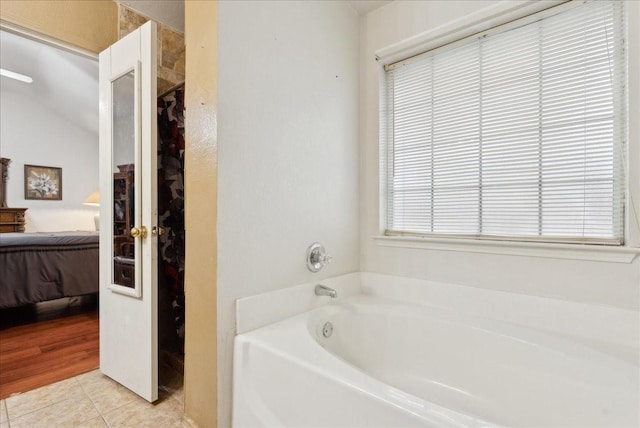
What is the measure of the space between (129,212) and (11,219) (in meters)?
5.05

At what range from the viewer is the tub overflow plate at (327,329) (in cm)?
156

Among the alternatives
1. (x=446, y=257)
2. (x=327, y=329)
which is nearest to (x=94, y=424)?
(x=327, y=329)

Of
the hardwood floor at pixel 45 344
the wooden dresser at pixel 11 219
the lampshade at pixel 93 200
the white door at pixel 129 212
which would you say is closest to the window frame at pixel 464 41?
the white door at pixel 129 212

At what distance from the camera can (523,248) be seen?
144 centimetres

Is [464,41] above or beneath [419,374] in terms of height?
above

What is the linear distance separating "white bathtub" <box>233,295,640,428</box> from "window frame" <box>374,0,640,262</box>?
0.36 meters

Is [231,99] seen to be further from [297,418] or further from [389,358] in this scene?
[389,358]

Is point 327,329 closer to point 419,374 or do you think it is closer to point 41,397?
point 419,374

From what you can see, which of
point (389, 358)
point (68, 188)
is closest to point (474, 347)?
point (389, 358)

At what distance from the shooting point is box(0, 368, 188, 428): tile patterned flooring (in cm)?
146

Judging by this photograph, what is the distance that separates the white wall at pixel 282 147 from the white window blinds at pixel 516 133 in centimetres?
33

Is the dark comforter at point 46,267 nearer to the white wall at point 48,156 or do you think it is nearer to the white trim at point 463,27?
the white wall at point 48,156

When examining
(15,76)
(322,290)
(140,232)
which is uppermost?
(15,76)

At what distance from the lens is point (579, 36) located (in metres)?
1.34
